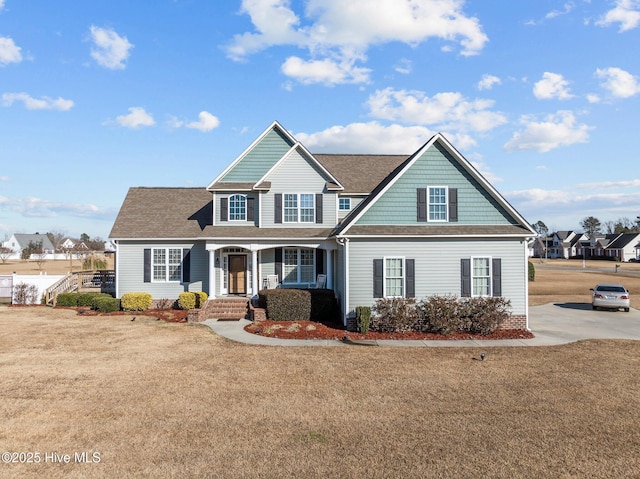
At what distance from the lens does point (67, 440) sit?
7027mm

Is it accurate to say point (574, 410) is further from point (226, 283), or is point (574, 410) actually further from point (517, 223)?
point (226, 283)

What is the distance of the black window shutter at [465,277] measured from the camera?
1678 cm

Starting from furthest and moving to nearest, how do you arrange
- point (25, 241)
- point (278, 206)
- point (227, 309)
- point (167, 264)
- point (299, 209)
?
point (25, 241) < point (167, 264) < point (299, 209) < point (278, 206) < point (227, 309)

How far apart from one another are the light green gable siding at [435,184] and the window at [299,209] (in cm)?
526

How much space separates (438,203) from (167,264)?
1481cm

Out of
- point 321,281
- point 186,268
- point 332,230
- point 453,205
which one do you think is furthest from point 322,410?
point 186,268

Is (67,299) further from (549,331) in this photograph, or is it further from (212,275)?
(549,331)

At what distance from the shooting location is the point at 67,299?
2288cm

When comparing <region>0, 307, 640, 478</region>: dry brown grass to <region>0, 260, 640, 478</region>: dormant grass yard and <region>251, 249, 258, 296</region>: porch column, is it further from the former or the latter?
<region>251, 249, 258, 296</region>: porch column

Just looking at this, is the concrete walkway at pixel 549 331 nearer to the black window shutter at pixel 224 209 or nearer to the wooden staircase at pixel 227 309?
the wooden staircase at pixel 227 309

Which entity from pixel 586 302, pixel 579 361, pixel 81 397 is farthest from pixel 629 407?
pixel 586 302

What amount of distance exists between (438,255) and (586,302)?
1593 cm

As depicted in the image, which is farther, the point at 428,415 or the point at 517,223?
the point at 517,223

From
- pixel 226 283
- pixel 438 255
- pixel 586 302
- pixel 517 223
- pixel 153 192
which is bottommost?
pixel 586 302
